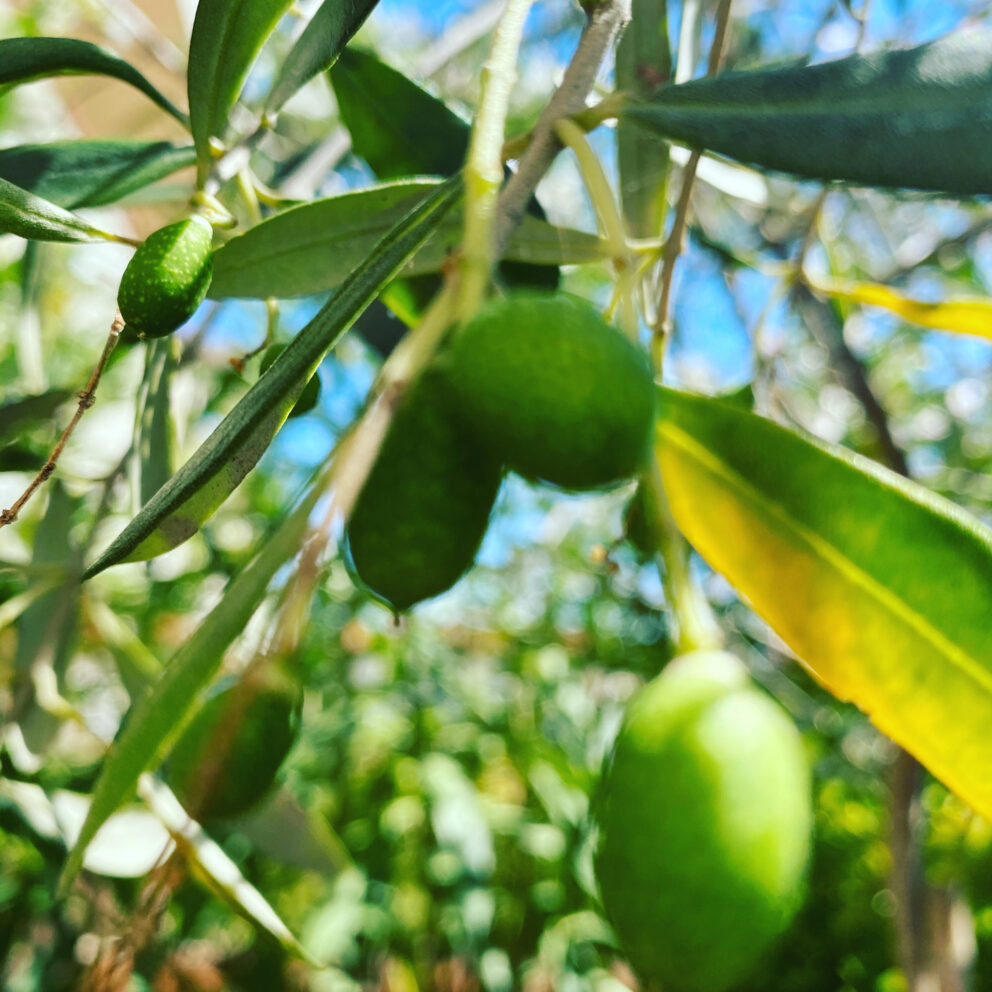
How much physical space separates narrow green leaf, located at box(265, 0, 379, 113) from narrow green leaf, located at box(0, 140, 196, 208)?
178 millimetres

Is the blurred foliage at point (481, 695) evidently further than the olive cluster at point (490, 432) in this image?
Yes

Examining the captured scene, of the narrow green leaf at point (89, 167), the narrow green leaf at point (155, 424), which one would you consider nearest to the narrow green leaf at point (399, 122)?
the narrow green leaf at point (89, 167)

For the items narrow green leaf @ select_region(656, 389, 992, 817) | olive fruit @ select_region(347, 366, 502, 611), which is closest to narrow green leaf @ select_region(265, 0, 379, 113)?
olive fruit @ select_region(347, 366, 502, 611)

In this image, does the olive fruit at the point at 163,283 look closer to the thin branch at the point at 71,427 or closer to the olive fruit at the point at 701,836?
the thin branch at the point at 71,427

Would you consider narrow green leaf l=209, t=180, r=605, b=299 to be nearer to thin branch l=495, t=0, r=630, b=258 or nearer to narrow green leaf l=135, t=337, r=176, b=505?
thin branch l=495, t=0, r=630, b=258

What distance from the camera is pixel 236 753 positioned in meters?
0.57

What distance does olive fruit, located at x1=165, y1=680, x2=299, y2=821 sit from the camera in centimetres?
56

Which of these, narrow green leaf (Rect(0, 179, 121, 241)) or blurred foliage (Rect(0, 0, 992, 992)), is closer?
narrow green leaf (Rect(0, 179, 121, 241))

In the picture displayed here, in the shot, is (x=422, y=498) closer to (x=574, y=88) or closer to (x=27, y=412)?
(x=574, y=88)

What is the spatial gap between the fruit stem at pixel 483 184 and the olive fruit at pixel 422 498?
7 cm

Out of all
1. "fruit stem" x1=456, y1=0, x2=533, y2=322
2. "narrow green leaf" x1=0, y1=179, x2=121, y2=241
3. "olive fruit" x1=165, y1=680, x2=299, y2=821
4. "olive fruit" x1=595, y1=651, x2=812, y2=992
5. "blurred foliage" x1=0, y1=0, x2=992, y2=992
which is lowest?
"blurred foliage" x1=0, y1=0, x2=992, y2=992

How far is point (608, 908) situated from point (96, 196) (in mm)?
676

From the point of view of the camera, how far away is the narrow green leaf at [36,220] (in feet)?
1.75

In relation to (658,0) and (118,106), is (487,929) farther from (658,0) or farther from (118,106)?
(118,106)
